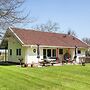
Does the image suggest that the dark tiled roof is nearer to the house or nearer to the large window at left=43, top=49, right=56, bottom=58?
the house

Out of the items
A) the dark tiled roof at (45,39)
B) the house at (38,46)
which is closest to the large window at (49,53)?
the house at (38,46)

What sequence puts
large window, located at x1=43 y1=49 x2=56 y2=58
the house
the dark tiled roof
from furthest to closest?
large window, located at x1=43 y1=49 x2=56 y2=58 < the dark tiled roof < the house

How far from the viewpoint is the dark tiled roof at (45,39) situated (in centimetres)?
4042

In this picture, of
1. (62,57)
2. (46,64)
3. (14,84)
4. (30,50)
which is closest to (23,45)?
(30,50)

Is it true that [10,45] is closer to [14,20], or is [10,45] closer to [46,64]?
[46,64]

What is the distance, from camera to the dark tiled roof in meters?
40.4

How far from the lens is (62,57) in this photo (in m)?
44.7

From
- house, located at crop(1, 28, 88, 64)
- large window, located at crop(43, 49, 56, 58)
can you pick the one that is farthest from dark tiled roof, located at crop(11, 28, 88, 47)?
large window, located at crop(43, 49, 56, 58)

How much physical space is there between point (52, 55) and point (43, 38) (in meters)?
3.20

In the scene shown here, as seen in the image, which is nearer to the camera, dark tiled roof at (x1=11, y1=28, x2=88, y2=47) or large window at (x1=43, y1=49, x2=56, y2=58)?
dark tiled roof at (x1=11, y1=28, x2=88, y2=47)

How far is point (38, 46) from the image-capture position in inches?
1559

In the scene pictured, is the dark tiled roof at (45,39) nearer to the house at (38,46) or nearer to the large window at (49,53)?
the house at (38,46)

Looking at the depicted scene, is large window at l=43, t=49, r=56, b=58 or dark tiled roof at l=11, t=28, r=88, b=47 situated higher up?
dark tiled roof at l=11, t=28, r=88, b=47

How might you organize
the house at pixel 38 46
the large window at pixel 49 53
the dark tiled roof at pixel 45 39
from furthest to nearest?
the large window at pixel 49 53, the dark tiled roof at pixel 45 39, the house at pixel 38 46
